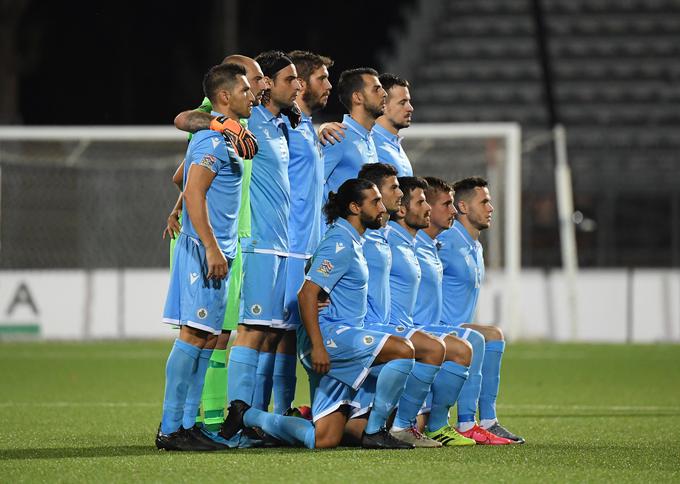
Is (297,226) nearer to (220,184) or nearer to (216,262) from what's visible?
(220,184)

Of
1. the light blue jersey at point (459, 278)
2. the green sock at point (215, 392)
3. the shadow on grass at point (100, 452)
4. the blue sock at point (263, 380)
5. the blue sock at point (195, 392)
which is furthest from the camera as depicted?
the light blue jersey at point (459, 278)

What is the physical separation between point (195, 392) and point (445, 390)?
48.4 inches

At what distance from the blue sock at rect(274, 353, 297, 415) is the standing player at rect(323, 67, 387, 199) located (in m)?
0.95

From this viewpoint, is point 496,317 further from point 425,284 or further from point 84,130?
point 425,284

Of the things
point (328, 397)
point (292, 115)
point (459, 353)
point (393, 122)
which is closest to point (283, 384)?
point (328, 397)

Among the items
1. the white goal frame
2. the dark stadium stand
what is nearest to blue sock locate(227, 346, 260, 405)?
the white goal frame

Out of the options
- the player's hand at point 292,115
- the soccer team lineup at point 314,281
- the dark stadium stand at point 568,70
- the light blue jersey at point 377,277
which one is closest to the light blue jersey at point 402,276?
the soccer team lineup at point 314,281

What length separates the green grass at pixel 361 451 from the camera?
17.5 ft

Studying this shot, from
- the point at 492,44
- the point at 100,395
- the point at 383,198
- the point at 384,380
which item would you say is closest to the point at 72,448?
the point at 384,380

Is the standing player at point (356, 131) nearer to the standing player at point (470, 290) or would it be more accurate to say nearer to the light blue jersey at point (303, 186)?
the light blue jersey at point (303, 186)

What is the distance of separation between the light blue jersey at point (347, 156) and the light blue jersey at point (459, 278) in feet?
1.99

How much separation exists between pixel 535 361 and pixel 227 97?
709cm

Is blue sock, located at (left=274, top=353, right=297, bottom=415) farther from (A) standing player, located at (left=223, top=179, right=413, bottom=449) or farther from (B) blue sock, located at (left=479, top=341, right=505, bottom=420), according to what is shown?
(B) blue sock, located at (left=479, top=341, right=505, bottom=420)

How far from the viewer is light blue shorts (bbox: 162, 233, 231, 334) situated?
19.7 ft
